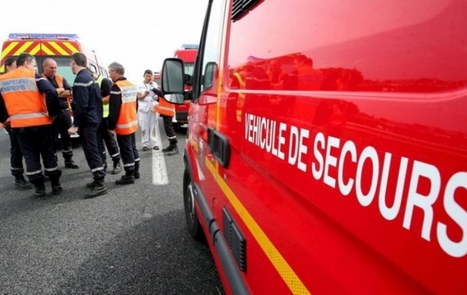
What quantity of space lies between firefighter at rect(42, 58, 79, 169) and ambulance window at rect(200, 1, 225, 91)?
3435mm

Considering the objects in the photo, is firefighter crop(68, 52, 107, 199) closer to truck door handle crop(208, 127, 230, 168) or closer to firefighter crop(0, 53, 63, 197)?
firefighter crop(0, 53, 63, 197)

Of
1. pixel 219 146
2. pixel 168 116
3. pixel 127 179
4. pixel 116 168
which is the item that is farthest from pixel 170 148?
pixel 219 146

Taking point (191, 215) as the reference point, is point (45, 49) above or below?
above

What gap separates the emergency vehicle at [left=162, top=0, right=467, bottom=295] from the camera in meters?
0.45

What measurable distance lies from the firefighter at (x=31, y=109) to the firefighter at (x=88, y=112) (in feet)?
1.31

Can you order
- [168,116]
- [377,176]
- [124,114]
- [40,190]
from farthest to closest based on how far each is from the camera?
[168,116] → [124,114] → [40,190] → [377,176]

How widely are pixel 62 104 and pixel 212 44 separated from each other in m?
3.98

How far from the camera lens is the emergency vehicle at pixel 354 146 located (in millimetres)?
451

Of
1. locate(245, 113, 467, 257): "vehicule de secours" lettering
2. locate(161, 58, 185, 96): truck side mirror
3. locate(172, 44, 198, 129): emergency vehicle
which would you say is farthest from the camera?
locate(172, 44, 198, 129): emergency vehicle

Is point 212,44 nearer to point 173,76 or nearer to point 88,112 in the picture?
point 173,76

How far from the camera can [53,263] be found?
2629 mm

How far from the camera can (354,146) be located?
2.02 feet

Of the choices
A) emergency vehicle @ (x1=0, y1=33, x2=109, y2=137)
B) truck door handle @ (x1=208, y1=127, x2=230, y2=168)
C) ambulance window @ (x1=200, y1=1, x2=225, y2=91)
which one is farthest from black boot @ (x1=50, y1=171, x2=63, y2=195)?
emergency vehicle @ (x1=0, y1=33, x2=109, y2=137)

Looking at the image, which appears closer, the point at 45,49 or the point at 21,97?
the point at 21,97
